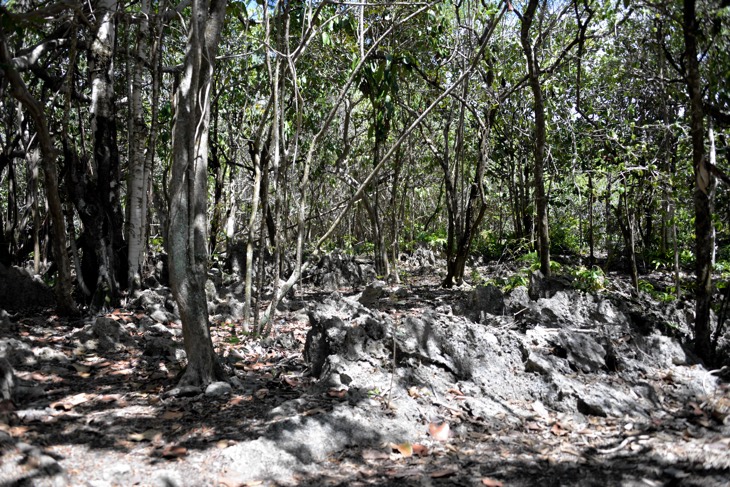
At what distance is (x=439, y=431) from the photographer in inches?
161

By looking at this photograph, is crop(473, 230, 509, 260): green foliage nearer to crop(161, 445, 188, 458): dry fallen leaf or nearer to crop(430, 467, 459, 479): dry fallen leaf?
crop(430, 467, 459, 479): dry fallen leaf

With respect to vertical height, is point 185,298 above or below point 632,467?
above

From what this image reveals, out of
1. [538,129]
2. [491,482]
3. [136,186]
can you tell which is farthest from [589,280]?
[136,186]

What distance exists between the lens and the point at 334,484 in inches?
132

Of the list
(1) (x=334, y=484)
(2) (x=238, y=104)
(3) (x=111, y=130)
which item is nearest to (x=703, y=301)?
(1) (x=334, y=484)

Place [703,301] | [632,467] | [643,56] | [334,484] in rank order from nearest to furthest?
[334,484], [632,467], [703,301], [643,56]

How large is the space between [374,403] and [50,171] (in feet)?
12.6

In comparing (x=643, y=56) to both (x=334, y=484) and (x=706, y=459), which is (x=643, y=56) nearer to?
(x=706, y=459)

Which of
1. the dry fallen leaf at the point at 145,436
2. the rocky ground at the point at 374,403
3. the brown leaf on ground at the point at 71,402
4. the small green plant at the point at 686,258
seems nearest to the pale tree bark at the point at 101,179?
the rocky ground at the point at 374,403

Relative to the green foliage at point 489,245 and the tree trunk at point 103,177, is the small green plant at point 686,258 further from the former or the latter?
the tree trunk at point 103,177

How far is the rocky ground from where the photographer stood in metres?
3.42

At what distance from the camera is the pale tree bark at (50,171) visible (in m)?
4.76

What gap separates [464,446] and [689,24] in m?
4.47

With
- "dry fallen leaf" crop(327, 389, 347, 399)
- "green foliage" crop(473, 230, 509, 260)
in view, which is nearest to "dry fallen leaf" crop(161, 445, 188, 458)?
"dry fallen leaf" crop(327, 389, 347, 399)
